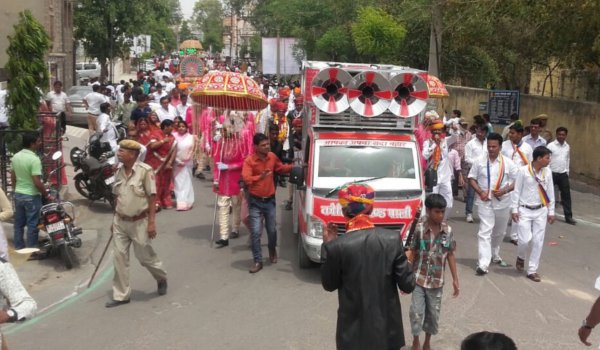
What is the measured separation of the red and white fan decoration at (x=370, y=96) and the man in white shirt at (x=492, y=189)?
1478 mm

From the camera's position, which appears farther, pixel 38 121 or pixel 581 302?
pixel 38 121

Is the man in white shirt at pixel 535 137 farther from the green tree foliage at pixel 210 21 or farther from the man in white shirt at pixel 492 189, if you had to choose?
the green tree foliage at pixel 210 21

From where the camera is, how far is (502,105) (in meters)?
18.2

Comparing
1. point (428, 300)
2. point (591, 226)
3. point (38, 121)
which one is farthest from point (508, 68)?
point (428, 300)

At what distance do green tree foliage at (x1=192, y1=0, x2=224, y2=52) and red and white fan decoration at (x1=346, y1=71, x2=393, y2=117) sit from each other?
385 ft

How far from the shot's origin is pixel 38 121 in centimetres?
1011

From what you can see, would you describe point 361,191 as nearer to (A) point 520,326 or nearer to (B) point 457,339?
(B) point 457,339

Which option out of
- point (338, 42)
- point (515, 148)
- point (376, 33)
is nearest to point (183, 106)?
point (376, 33)

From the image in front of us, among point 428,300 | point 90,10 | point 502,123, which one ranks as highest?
point 90,10

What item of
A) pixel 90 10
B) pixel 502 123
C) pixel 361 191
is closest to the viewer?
pixel 361 191

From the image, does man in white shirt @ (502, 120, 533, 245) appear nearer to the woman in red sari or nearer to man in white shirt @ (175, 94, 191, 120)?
the woman in red sari

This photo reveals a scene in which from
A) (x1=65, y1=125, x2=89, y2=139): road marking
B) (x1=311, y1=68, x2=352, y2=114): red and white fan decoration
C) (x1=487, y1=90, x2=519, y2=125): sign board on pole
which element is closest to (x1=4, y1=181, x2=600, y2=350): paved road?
(x1=311, y1=68, x2=352, y2=114): red and white fan decoration

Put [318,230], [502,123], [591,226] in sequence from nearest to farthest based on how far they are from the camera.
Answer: [318,230] < [591,226] < [502,123]

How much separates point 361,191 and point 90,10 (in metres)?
36.3
